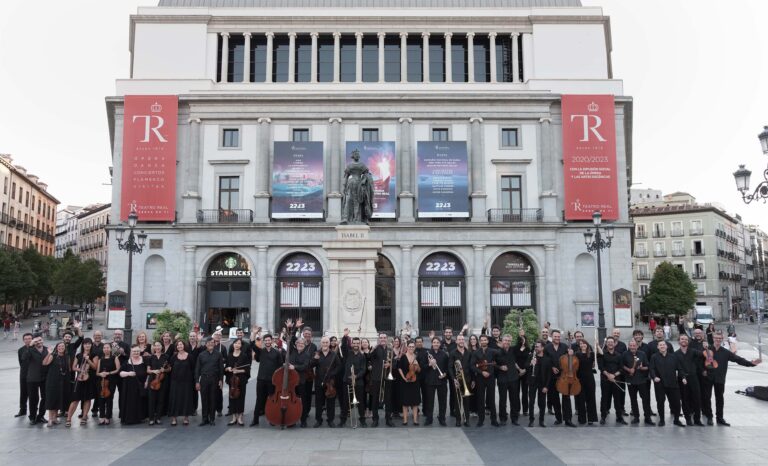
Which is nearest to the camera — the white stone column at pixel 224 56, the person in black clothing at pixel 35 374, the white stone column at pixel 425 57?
the person in black clothing at pixel 35 374

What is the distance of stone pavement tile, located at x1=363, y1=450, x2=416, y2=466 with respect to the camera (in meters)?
9.13

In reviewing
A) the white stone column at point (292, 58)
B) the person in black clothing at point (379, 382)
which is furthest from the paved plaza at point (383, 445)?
the white stone column at point (292, 58)

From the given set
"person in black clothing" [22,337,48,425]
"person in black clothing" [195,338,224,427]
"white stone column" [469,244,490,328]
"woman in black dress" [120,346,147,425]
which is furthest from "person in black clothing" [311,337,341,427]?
"white stone column" [469,244,490,328]

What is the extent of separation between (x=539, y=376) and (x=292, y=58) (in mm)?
33669

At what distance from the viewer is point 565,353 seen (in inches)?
486

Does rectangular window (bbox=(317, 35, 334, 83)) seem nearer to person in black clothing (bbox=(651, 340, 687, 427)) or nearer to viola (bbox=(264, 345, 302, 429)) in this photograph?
viola (bbox=(264, 345, 302, 429))

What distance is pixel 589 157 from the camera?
38.0 m

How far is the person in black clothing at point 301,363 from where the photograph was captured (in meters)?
11.9

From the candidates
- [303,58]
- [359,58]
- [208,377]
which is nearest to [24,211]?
[303,58]

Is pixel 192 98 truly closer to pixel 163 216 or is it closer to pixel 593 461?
pixel 163 216

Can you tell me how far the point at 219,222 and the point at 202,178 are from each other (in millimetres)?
3251

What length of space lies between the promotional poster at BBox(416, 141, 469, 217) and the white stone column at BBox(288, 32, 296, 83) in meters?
10.3

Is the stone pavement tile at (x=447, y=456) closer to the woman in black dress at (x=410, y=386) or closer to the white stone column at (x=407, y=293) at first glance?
the woman in black dress at (x=410, y=386)

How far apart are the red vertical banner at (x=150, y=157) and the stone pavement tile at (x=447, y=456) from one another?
31625 millimetres
